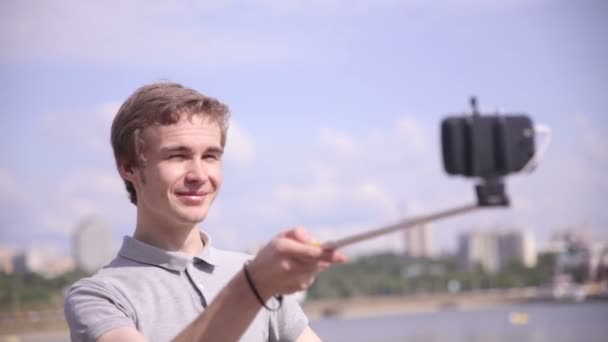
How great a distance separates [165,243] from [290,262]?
887 millimetres

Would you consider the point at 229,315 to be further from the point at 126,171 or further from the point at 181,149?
the point at 126,171

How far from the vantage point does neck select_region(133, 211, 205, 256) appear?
2.95 m

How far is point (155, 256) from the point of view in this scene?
9.78 ft

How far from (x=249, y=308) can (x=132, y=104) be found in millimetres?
777

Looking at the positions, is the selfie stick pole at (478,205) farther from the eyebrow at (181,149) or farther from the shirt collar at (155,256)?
the shirt collar at (155,256)

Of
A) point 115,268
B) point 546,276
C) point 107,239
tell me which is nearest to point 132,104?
point 115,268

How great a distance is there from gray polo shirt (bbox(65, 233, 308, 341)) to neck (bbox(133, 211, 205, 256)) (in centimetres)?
2

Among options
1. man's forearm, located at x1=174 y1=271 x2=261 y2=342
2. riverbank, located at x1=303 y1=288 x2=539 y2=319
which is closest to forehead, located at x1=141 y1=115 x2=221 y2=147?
man's forearm, located at x1=174 y1=271 x2=261 y2=342

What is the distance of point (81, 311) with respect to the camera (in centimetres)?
278

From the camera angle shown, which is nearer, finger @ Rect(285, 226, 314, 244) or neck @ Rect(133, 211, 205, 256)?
finger @ Rect(285, 226, 314, 244)

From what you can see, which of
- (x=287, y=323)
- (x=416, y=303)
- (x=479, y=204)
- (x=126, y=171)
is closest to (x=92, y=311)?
(x=126, y=171)

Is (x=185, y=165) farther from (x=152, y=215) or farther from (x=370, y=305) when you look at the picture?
(x=370, y=305)

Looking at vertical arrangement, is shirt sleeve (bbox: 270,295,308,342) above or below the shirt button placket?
below

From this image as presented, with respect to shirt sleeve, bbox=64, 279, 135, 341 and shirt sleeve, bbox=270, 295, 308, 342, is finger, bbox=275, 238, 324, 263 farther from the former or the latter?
shirt sleeve, bbox=270, 295, 308, 342
